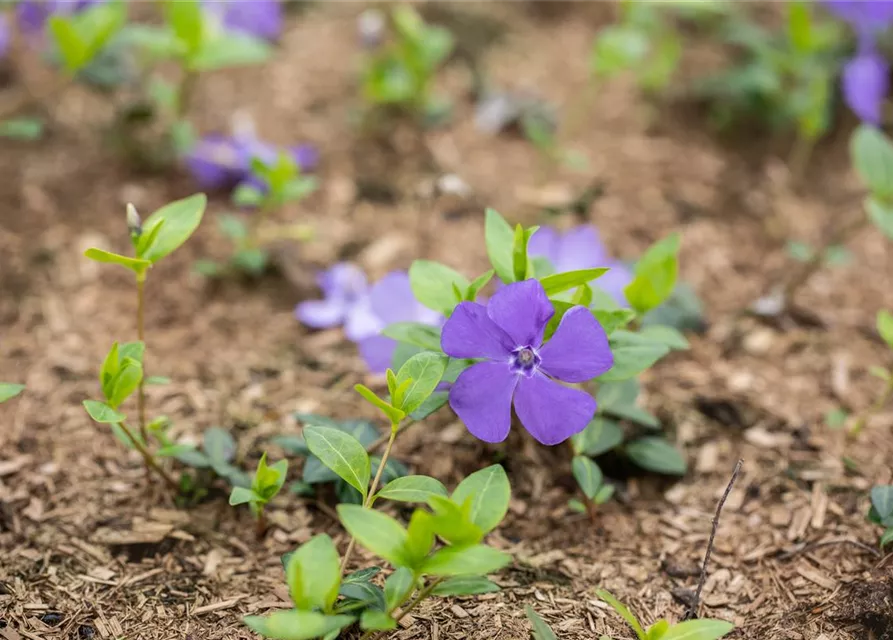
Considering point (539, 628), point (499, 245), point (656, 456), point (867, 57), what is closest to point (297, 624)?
point (539, 628)

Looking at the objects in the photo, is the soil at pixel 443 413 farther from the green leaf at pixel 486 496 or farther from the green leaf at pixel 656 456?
the green leaf at pixel 486 496

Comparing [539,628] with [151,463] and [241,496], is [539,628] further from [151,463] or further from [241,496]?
[151,463]

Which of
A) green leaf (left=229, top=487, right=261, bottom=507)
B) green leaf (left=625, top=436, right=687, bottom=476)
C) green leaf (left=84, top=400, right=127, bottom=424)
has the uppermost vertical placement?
green leaf (left=84, top=400, right=127, bottom=424)

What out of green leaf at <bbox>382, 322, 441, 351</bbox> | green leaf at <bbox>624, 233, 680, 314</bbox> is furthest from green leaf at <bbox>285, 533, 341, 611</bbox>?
green leaf at <bbox>624, 233, 680, 314</bbox>

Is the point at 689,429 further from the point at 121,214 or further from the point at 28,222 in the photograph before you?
the point at 28,222

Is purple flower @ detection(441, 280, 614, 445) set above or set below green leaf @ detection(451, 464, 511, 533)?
above

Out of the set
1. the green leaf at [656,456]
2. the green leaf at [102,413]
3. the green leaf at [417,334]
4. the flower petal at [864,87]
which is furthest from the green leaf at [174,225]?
the flower petal at [864,87]

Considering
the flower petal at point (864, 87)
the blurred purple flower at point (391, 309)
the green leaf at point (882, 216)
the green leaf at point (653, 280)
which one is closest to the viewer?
the green leaf at point (653, 280)

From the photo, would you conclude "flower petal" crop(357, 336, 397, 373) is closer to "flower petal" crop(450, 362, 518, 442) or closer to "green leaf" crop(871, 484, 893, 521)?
"flower petal" crop(450, 362, 518, 442)
